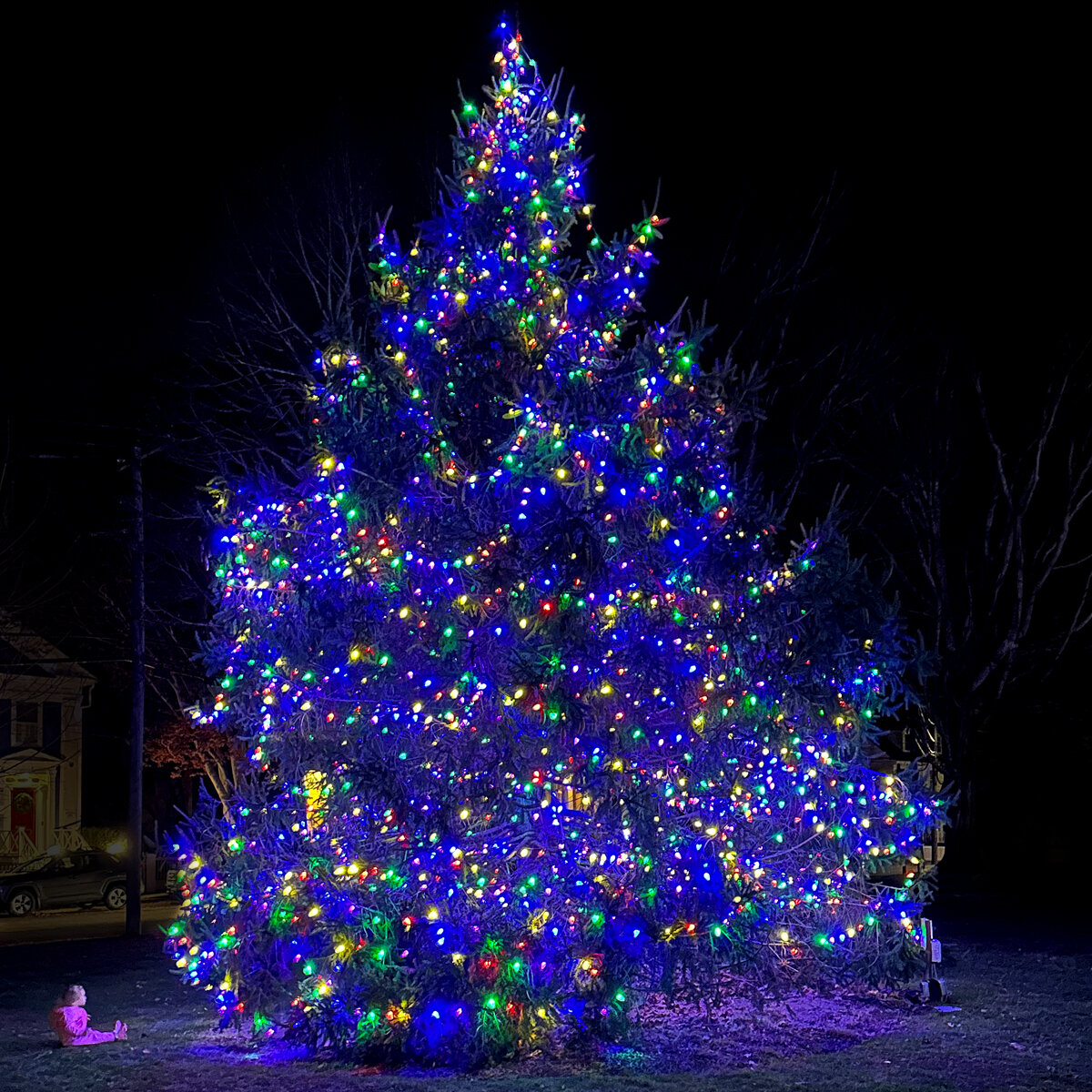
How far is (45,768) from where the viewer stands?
37.2 metres

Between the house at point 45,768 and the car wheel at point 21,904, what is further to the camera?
the house at point 45,768

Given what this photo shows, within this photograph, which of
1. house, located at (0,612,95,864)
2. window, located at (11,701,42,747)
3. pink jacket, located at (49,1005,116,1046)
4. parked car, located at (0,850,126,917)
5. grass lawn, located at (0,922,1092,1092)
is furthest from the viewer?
window, located at (11,701,42,747)

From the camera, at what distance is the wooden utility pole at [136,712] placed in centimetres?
1823

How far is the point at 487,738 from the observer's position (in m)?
9.27

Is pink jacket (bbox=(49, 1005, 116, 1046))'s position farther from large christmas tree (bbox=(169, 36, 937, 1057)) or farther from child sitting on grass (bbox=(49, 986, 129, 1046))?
large christmas tree (bbox=(169, 36, 937, 1057))

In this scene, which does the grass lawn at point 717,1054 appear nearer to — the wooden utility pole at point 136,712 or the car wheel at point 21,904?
the wooden utility pole at point 136,712

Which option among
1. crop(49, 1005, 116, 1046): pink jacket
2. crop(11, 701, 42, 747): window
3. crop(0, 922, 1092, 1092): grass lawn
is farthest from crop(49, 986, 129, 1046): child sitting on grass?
crop(11, 701, 42, 747): window

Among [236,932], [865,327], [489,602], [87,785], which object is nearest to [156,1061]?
[236,932]

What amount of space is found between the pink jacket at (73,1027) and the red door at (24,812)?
98.7 ft

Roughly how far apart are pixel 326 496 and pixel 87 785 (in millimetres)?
39170

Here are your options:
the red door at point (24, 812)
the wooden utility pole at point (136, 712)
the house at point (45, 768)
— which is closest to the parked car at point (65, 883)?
the house at point (45, 768)

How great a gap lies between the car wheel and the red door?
11.1 m

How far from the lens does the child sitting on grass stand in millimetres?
9633

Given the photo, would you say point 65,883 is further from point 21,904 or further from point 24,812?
point 24,812
